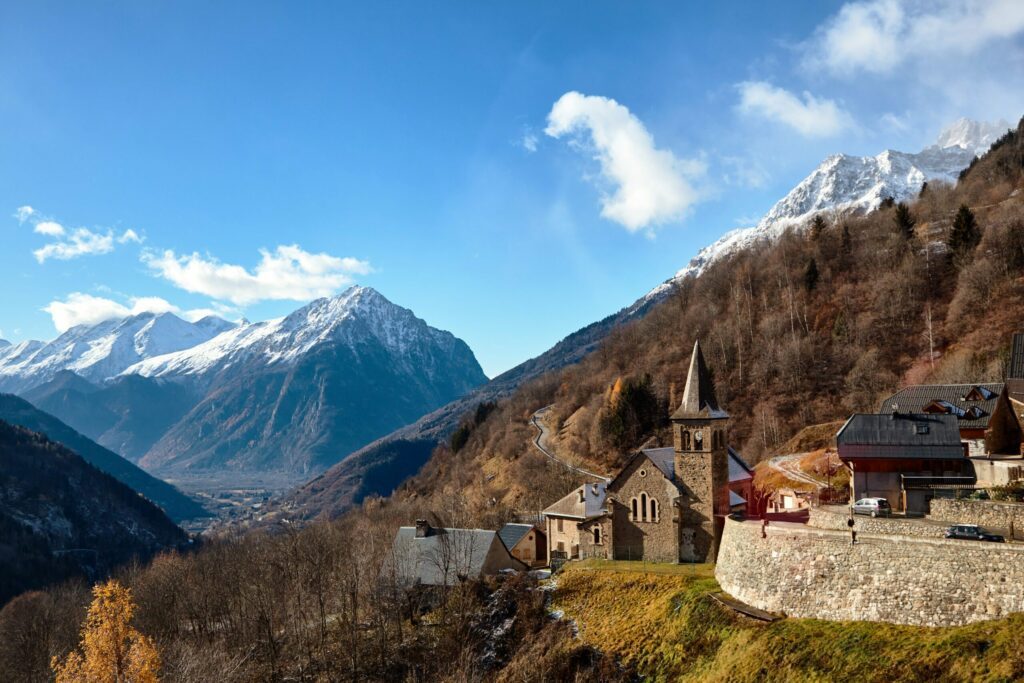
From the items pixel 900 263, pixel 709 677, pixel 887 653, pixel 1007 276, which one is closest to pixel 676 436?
pixel 709 677

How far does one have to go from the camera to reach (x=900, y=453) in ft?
154

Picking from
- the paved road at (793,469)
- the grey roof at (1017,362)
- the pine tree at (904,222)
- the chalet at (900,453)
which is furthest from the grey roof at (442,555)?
the pine tree at (904,222)

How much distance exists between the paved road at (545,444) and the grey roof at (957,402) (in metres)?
44.5

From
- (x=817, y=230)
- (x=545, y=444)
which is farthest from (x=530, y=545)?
(x=817, y=230)

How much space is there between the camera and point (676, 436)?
51219 mm

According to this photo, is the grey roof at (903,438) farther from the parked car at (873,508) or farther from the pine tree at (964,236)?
the pine tree at (964,236)

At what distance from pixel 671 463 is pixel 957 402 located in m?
25.1

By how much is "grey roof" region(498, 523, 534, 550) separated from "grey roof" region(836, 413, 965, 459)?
1330 inches

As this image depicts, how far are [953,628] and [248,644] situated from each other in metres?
57.3

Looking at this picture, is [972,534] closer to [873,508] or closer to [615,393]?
[873,508]

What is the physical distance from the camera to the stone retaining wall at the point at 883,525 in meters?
33.4

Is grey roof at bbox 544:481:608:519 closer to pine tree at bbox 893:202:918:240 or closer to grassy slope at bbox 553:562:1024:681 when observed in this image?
grassy slope at bbox 553:562:1024:681

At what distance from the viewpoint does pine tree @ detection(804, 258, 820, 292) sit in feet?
409

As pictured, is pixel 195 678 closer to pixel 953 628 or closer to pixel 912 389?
pixel 953 628
